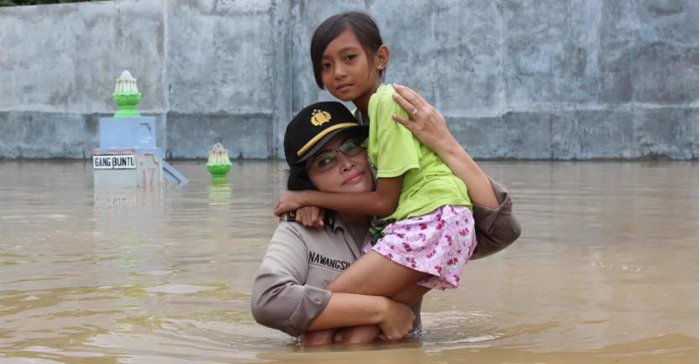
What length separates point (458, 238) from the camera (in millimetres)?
3350

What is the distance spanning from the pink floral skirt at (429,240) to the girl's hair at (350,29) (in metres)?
0.53

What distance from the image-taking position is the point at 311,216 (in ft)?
11.5

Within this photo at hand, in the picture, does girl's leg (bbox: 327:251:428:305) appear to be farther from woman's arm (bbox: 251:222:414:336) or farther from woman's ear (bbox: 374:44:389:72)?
woman's ear (bbox: 374:44:389:72)

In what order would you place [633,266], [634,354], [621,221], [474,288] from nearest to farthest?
[634,354] < [474,288] < [633,266] < [621,221]

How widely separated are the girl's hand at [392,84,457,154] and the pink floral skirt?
205 mm

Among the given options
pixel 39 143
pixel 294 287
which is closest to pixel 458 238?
pixel 294 287

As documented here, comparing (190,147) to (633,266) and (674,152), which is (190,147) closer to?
(674,152)

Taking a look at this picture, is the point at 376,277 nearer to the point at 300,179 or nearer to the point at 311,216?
the point at 311,216

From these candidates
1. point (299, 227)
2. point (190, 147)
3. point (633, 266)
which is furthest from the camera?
point (190, 147)

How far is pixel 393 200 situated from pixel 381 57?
449 millimetres

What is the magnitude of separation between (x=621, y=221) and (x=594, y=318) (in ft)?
11.0

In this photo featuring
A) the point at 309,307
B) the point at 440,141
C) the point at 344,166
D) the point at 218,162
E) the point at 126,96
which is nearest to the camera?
the point at 309,307

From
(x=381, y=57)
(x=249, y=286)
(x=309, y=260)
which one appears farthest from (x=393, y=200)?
(x=249, y=286)

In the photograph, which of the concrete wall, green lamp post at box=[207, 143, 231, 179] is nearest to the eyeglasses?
green lamp post at box=[207, 143, 231, 179]
